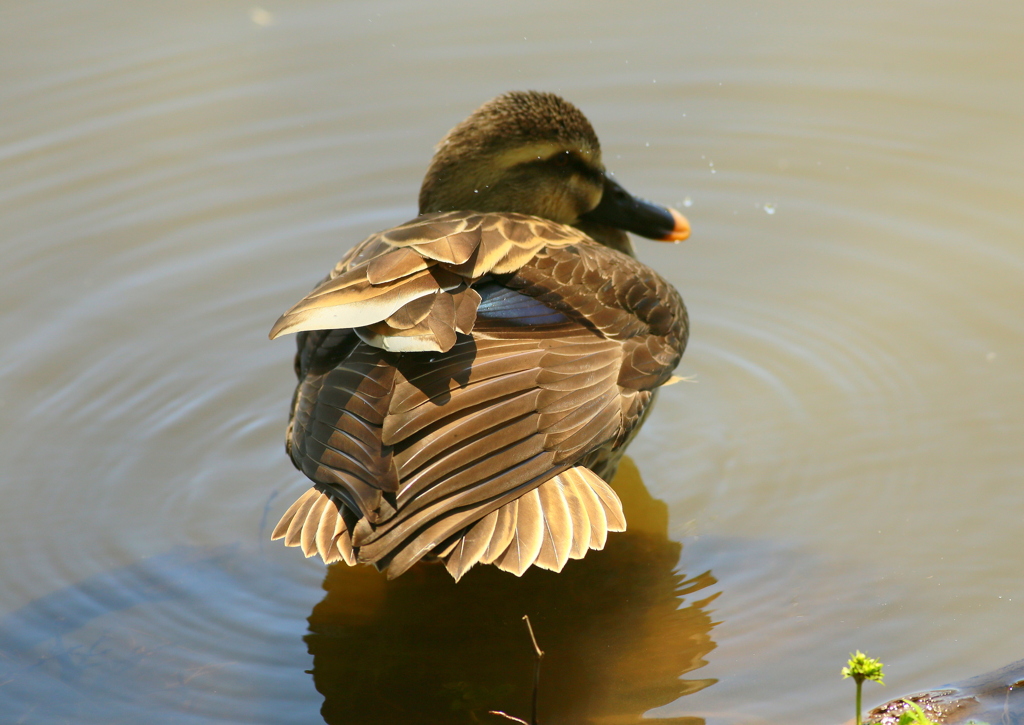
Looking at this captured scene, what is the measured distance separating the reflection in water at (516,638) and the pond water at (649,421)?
0.01 metres

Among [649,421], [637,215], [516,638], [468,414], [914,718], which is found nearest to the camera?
[914,718]

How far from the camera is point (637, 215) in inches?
216

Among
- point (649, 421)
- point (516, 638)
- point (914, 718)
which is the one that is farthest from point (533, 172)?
point (914, 718)

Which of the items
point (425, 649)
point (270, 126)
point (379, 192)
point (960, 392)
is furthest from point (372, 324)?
point (270, 126)

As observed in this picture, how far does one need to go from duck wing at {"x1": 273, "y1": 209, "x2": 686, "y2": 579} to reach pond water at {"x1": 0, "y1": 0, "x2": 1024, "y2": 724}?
1.99 ft

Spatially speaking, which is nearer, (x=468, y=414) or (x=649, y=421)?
(x=468, y=414)

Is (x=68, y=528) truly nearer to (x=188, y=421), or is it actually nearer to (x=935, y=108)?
(x=188, y=421)

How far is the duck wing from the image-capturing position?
3.45 m

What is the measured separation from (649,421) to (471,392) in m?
1.78

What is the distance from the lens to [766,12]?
308 inches

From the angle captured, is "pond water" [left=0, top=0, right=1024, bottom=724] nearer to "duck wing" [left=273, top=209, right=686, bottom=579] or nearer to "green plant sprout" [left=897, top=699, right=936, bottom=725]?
"green plant sprout" [left=897, top=699, right=936, bottom=725]

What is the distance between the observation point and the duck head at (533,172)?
16.8 ft

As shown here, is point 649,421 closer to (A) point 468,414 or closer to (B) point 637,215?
(B) point 637,215

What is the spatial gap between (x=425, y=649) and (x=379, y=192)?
3.49 meters
